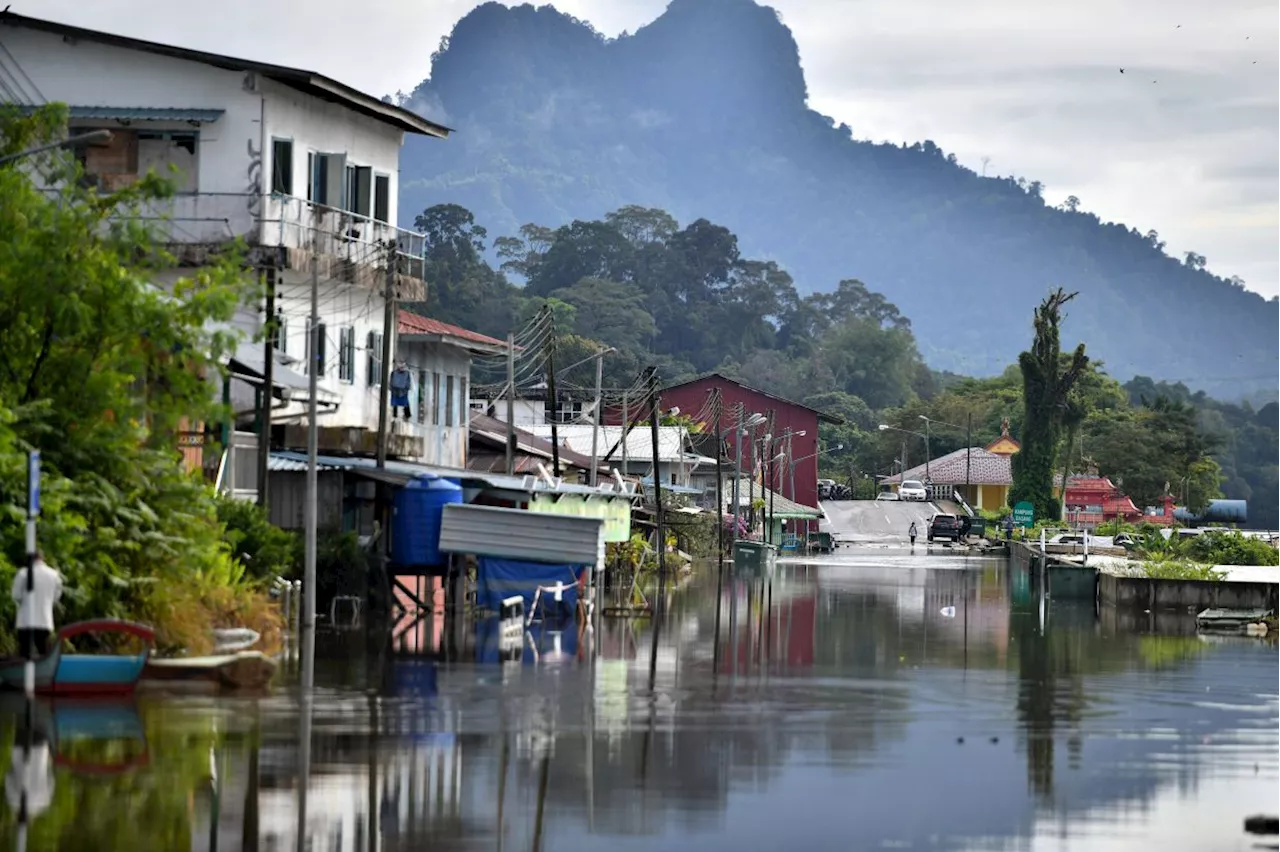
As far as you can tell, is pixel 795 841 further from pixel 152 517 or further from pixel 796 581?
pixel 796 581

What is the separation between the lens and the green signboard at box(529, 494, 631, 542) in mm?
48719

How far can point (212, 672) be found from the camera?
25.8m

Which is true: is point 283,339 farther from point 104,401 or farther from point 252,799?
point 252,799

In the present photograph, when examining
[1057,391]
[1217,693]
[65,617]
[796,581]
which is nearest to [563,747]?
[65,617]

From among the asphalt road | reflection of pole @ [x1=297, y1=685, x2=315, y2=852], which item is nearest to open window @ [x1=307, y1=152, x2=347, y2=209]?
reflection of pole @ [x1=297, y1=685, x2=315, y2=852]

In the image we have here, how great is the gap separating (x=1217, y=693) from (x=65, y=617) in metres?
16.8

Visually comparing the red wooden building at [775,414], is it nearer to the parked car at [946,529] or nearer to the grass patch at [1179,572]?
the parked car at [946,529]

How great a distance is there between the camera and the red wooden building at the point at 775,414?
131875 millimetres

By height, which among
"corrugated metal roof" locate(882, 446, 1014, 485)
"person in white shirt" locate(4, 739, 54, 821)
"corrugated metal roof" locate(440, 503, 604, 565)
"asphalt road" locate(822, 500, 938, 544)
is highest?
"corrugated metal roof" locate(882, 446, 1014, 485)

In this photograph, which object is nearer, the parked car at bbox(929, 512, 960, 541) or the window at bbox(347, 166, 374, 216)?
the window at bbox(347, 166, 374, 216)

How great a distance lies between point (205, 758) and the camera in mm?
19672

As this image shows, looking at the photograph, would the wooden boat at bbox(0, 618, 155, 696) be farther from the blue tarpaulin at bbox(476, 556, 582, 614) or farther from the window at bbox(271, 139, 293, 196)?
Result: the window at bbox(271, 139, 293, 196)

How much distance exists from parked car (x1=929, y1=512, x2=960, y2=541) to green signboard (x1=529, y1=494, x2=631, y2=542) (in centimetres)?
6173

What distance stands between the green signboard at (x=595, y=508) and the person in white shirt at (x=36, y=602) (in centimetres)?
2311
